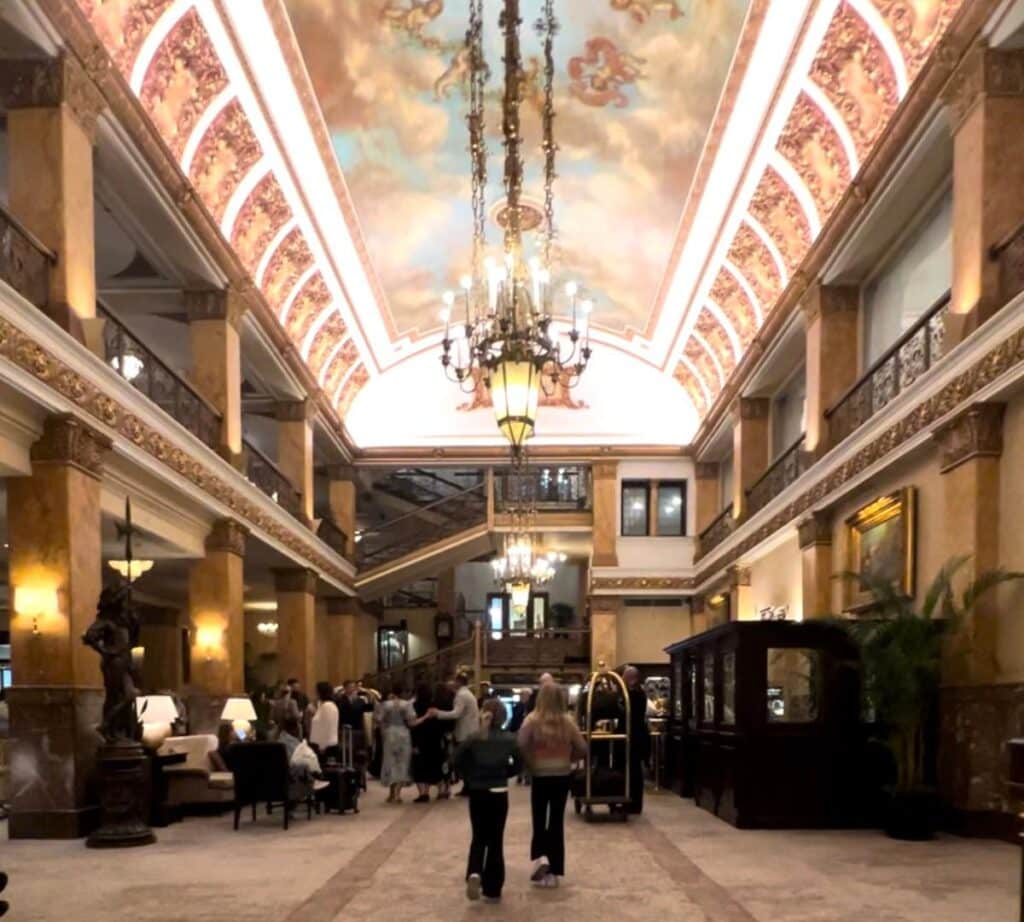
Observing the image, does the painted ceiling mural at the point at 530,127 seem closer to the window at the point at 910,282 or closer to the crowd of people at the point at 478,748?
the window at the point at 910,282

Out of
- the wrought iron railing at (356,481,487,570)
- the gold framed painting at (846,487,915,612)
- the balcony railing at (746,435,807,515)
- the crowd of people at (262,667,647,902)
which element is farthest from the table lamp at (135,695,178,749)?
the wrought iron railing at (356,481,487,570)

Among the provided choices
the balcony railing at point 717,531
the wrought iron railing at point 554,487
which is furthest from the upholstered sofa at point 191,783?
the wrought iron railing at point 554,487

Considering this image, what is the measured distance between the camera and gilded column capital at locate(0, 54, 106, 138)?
982cm

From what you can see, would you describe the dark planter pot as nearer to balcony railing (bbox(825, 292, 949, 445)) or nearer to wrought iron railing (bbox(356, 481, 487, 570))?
balcony railing (bbox(825, 292, 949, 445))

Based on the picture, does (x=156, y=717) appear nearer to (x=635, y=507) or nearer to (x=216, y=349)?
(x=216, y=349)

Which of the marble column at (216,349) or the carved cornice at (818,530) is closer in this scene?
the carved cornice at (818,530)

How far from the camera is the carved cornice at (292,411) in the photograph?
21078 millimetres

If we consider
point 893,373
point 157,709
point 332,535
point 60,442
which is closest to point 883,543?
point 893,373

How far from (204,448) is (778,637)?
25.3ft

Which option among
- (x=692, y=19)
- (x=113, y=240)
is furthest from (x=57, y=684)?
(x=692, y=19)

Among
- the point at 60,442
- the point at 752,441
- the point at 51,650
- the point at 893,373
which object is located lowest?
the point at 51,650

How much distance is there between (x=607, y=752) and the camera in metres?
11.9

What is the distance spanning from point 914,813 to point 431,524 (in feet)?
63.2

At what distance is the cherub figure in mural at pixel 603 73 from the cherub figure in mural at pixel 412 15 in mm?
2066
